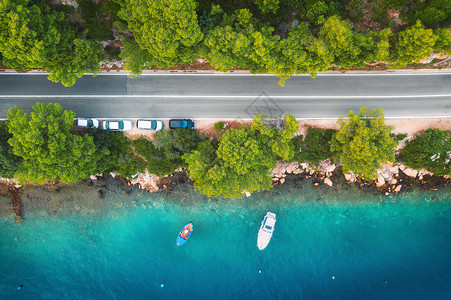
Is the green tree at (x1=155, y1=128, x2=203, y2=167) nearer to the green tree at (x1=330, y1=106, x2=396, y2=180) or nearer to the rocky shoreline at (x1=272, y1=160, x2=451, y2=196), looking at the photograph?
the rocky shoreline at (x1=272, y1=160, x2=451, y2=196)

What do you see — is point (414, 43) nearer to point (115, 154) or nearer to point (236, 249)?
point (236, 249)

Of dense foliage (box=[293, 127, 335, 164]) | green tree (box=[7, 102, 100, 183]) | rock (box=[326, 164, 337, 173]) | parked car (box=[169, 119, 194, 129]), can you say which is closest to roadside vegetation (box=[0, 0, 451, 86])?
green tree (box=[7, 102, 100, 183])

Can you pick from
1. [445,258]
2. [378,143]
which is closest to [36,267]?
[378,143]

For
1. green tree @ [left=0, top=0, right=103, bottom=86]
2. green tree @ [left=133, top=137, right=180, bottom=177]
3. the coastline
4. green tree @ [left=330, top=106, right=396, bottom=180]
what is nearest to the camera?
green tree @ [left=0, top=0, right=103, bottom=86]

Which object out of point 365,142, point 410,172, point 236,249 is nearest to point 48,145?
point 236,249

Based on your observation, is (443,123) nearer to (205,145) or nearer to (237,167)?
(237,167)

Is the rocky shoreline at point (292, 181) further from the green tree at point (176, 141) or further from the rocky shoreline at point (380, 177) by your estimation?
the green tree at point (176, 141)
